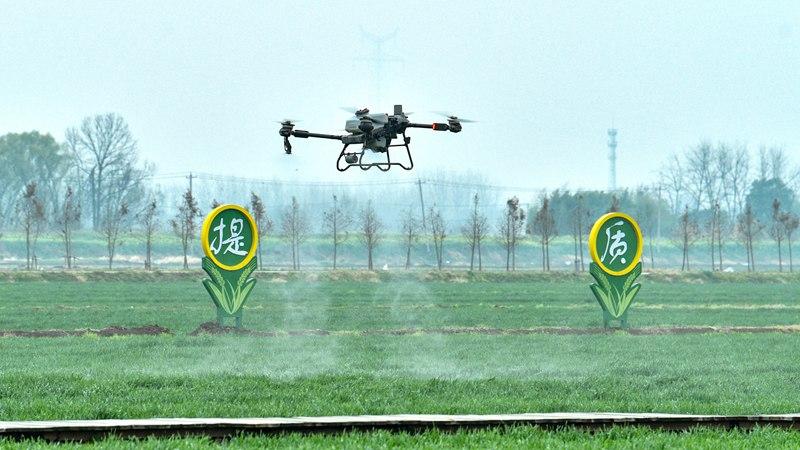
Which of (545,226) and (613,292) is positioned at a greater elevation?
(545,226)

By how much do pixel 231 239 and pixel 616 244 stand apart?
1234 cm

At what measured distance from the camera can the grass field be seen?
19.8 m

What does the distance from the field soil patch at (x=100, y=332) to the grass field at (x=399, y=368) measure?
0.80m

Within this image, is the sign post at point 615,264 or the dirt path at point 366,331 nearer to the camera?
the dirt path at point 366,331

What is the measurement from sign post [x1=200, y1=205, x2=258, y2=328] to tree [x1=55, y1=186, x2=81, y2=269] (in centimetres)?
5907

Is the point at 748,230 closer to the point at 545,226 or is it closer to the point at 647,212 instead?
the point at 545,226

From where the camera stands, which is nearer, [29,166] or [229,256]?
[229,256]

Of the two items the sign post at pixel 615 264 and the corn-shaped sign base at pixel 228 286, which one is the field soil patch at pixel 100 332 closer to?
the corn-shaped sign base at pixel 228 286

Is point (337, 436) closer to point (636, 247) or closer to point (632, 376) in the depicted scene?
point (632, 376)

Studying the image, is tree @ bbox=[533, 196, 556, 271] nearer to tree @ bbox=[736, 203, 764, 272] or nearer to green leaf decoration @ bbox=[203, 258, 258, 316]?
tree @ bbox=[736, 203, 764, 272]

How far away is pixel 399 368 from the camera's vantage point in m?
28.1

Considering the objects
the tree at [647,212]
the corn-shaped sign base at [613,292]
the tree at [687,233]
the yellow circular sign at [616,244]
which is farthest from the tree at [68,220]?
the yellow circular sign at [616,244]

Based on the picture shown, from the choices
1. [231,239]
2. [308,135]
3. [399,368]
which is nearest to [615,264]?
[231,239]

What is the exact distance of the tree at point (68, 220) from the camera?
101m
